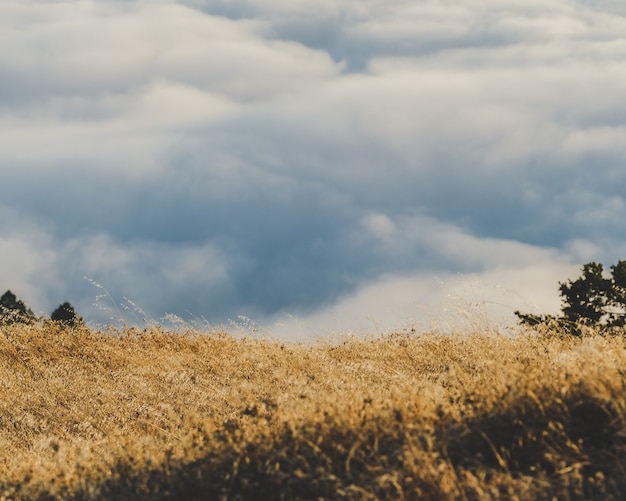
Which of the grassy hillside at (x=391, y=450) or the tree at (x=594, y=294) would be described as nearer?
the grassy hillside at (x=391, y=450)

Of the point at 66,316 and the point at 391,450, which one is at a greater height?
the point at 66,316

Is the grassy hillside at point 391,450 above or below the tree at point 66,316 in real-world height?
below

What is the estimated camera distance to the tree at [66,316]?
44.2 ft

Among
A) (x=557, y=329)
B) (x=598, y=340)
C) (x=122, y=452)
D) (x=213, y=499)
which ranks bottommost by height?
(x=213, y=499)

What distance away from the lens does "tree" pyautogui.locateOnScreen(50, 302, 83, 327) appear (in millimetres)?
13463

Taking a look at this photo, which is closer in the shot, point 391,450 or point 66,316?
point 391,450

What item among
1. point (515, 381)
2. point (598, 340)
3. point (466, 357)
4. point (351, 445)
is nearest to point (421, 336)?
point (466, 357)

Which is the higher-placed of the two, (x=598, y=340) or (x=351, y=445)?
(x=598, y=340)

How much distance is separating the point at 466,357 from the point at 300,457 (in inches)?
238

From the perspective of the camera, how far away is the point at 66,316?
1456 cm

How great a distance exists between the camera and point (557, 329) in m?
11.8

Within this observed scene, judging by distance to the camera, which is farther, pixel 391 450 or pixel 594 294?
pixel 594 294

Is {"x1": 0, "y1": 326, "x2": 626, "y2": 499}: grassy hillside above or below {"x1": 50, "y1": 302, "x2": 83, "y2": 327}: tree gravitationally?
below

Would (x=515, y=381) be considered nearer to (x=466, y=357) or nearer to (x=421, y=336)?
(x=466, y=357)
